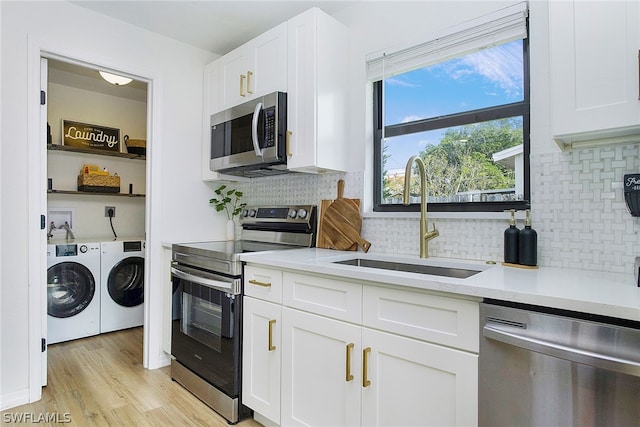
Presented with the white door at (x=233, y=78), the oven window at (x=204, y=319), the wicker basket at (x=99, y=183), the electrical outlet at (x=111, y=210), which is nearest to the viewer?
the oven window at (x=204, y=319)

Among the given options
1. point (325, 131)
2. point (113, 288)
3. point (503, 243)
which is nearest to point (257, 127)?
point (325, 131)

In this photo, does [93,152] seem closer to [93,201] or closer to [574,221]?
[93,201]

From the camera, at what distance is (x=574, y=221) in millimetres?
1483

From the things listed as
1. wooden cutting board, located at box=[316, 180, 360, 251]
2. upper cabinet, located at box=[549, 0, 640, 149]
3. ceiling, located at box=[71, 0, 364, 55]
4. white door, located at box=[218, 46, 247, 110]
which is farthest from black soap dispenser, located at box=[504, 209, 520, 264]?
white door, located at box=[218, 46, 247, 110]

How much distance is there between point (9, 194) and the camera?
208 cm

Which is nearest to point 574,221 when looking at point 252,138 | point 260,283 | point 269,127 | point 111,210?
point 260,283

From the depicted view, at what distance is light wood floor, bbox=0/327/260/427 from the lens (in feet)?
6.37

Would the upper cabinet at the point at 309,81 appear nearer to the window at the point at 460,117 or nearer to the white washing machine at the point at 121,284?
the window at the point at 460,117

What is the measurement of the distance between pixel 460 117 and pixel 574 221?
30.3 inches

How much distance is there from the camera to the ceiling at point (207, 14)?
2.29 meters

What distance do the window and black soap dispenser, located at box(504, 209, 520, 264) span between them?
20cm

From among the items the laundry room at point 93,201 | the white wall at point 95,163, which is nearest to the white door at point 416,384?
the laundry room at point 93,201

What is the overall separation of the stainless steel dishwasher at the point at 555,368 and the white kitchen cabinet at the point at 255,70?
181cm

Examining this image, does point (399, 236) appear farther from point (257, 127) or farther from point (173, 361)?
point (173, 361)
